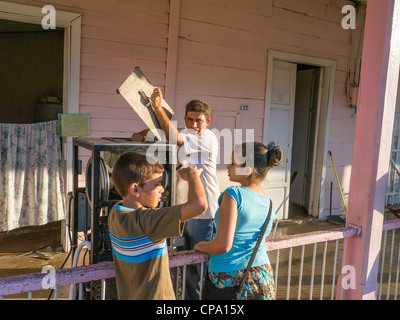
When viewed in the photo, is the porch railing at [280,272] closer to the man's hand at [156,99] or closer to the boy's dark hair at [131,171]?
the boy's dark hair at [131,171]

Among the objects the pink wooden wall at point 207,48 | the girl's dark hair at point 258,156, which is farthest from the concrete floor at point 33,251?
the girl's dark hair at point 258,156

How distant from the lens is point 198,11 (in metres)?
4.73

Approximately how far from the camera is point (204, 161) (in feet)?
9.36

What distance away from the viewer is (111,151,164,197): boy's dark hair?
5.27ft

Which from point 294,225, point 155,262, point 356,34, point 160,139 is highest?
point 356,34

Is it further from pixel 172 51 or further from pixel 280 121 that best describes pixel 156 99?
pixel 280 121

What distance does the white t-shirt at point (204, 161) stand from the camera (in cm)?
277

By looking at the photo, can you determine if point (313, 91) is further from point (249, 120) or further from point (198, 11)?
point (198, 11)

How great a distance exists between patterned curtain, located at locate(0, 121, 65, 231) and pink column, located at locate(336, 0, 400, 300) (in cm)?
321

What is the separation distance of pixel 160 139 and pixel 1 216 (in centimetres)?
275

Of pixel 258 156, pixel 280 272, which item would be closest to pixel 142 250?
pixel 258 156

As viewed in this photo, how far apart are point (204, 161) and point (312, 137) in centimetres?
418
